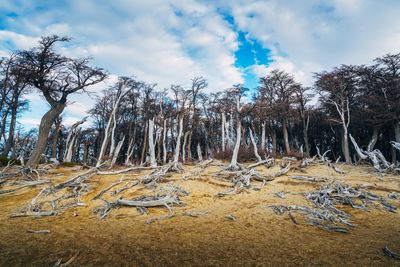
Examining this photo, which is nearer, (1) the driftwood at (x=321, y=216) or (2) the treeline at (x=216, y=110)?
(1) the driftwood at (x=321, y=216)

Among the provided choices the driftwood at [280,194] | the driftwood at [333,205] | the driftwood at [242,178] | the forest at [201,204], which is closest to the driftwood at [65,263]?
the forest at [201,204]

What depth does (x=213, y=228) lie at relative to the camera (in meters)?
5.42

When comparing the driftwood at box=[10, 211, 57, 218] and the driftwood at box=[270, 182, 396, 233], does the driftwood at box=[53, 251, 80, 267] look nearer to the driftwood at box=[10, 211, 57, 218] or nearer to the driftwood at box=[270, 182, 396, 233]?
the driftwood at box=[10, 211, 57, 218]

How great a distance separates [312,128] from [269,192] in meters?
24.6

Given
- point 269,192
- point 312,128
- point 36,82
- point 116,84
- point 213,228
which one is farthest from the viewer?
point 312,128

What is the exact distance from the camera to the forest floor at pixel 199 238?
3.79 metres

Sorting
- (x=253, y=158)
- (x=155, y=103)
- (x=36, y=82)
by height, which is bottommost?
(x=253, y=158)

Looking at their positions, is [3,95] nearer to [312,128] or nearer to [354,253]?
[354,253]

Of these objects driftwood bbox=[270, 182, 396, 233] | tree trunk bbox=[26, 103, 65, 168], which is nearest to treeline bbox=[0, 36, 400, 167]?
tree trunk bbox=[26, 103, 65, 168]

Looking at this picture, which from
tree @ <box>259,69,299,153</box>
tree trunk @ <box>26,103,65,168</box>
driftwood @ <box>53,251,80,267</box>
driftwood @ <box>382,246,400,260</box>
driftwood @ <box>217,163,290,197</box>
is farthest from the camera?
tree @ <box>259,69,299,153</box>

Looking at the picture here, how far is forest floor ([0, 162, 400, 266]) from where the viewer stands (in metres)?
3.79

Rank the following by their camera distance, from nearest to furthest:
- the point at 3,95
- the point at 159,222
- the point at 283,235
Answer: the point at 283,235 → the point at 159,222 → the point at 3,95

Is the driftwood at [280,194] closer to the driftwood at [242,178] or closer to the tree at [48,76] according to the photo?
the driftwood at [242,178]

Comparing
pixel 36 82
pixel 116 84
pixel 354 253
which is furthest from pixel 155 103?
pixel 354 253
